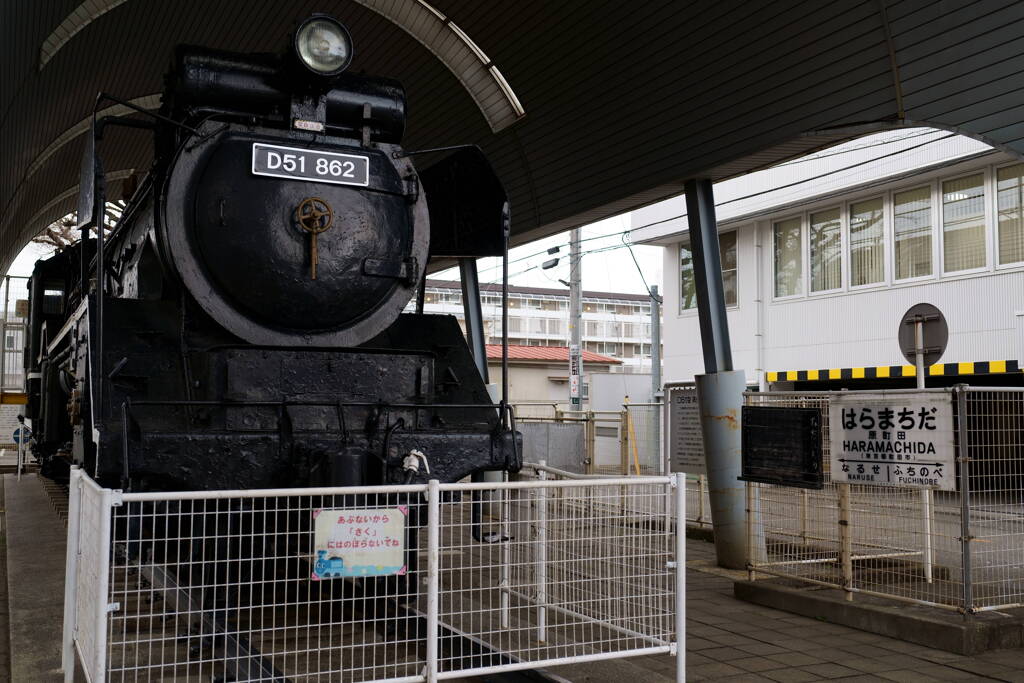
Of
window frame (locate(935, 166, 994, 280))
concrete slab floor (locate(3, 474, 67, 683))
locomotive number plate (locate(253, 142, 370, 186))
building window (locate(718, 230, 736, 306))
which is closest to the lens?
concrete slab floor (locate(3, 474, 67, 683))

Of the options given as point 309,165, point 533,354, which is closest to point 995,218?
point 309,165

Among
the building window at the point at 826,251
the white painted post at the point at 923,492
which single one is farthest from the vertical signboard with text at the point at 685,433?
the building window at the point at 826,251

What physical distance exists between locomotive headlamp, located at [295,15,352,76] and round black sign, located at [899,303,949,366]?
199 inches

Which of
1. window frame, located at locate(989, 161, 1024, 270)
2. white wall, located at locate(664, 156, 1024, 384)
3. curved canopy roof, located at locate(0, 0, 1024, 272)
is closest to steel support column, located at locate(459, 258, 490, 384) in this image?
curved canopy roof, located at locate(0, 0, 1024, 272)

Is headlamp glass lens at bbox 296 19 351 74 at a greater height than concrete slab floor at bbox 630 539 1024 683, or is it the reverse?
headlamp glass lens at bbox 296 19 351 74

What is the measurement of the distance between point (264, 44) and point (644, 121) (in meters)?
4.89

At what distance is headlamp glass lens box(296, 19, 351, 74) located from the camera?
5535mm

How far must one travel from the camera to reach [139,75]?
11.3 m

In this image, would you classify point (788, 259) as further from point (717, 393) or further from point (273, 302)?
point (273, 302)

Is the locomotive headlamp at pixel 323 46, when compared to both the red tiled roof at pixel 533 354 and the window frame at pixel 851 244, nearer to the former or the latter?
the window frame at pixel 851 244

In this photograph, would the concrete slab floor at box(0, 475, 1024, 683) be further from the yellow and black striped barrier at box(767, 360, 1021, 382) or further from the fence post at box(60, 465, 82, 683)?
the yellow and black striped barrier at box(767, 360, 1021, 382)

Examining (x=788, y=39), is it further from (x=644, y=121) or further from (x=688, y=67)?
(x=644, y=121)

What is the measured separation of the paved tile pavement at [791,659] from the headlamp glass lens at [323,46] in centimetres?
378

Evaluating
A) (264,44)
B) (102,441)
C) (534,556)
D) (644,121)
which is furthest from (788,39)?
(264,44)
